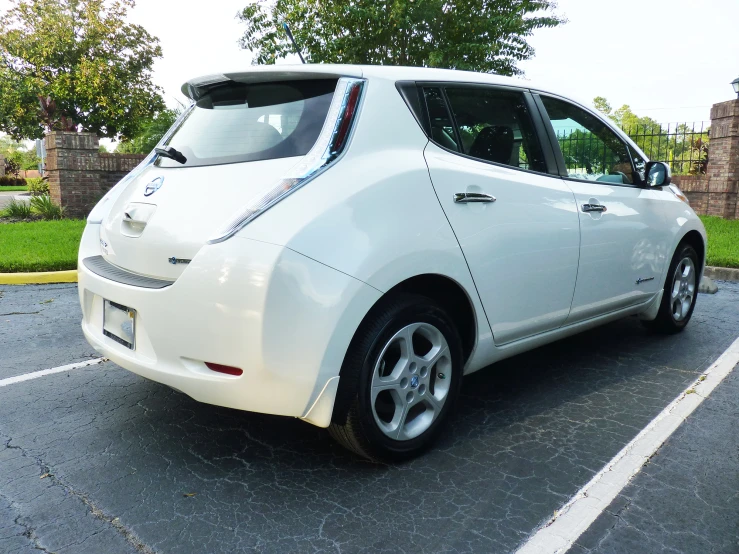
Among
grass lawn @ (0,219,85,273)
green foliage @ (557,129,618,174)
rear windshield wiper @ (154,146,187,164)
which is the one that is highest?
green foliage @ (557,129,618,174)

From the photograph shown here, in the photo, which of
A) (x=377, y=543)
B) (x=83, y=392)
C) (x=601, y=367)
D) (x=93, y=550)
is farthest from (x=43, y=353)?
(x=601, y=367)

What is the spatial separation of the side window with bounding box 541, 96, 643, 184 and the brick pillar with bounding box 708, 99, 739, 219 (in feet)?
33.5

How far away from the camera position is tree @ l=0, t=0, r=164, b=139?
31016mm

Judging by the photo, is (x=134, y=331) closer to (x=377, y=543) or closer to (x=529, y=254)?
(x=377, y=543)

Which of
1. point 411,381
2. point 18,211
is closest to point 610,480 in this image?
point 411,381

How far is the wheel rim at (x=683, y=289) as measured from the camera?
16.1 ft

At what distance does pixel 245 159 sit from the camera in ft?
9.04

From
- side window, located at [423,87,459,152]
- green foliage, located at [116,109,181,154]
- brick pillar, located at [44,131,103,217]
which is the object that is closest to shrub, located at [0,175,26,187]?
green foliage, located at [116,109,181,154]

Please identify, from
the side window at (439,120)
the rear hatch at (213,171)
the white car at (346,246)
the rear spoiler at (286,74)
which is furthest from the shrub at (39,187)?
the side window at (439,120)

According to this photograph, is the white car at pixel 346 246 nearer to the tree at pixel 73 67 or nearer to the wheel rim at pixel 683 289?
the wheel rim at pixel 683 289

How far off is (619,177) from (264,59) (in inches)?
598

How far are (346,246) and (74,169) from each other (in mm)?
11306

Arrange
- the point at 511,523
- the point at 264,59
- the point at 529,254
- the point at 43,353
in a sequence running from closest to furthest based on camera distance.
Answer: the point at 511,523 < the point at 529,254 < the point at 43,353 < the point at 264,59

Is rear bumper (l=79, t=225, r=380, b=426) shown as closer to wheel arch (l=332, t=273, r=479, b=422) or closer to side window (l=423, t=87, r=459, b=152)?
wheel arch (l=332, t=273, r=479, b=422)
